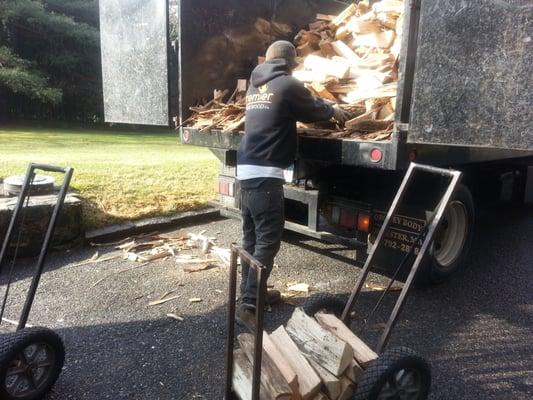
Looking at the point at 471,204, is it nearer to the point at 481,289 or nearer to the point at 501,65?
the point at 481,289

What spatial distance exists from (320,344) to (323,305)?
54 centimetres

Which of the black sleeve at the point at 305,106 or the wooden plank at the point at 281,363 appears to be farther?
the black sleeve at the point at 305,106

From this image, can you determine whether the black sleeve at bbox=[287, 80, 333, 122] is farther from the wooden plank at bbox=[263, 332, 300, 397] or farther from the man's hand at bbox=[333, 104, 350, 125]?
the wooden plank at bbox=[263, 332, 300, 397]

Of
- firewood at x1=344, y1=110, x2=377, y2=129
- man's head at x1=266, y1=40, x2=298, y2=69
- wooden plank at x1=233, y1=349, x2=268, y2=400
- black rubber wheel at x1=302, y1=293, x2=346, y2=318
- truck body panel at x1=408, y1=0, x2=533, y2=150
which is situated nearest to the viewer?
wooden plank at x1=233, y1=349, x2=268, y2=400

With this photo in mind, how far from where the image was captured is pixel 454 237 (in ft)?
14.7

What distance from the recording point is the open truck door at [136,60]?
14.5ft

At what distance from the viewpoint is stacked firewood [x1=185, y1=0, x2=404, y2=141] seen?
3873 millimetres

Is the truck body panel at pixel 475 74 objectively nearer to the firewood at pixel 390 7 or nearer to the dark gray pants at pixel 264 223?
the dark gray pants at pixel 264 223

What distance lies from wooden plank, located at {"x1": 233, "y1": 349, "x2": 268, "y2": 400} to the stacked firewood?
76.4 inches

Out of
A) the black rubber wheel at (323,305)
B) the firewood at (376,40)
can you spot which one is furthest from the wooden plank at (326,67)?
the black rubber wheel at (323,305)

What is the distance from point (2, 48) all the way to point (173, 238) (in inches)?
686

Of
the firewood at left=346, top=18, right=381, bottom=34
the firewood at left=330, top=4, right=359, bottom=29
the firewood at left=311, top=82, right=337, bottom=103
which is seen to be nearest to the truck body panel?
the firewood at left=311, top=82, right=337, bottom=103

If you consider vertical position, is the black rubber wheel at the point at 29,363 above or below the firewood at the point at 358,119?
below

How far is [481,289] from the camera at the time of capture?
429cm
